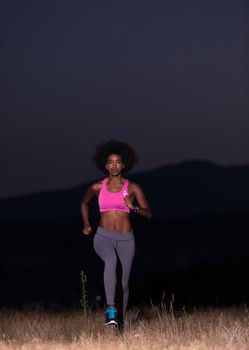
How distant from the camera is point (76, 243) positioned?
35969mm

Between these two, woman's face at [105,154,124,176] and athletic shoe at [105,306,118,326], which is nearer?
athletic shoe at [105,306,118,326]

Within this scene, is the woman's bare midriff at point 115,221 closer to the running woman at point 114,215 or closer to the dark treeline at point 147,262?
the running woman at point 114,215

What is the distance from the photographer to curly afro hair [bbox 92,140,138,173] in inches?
366

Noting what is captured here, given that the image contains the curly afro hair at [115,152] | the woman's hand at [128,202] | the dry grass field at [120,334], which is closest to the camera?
the dry grass field at [120,334]

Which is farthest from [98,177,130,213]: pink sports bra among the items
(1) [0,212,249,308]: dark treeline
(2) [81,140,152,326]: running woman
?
(1) [0,212,249,308]: dark treeline

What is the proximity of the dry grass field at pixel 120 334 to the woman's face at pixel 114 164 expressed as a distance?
1.69m

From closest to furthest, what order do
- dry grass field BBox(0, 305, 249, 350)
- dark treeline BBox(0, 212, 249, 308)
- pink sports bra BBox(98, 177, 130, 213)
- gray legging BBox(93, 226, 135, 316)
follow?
1. dry grass field BBox(0, 305, 249, 350)
2. pink sports bra BBox(98, 177, 130, 213)
3. gray legging BBox(93, 226, 135, 316)
4. dark treeline BBox(0, 212, 249, 308)

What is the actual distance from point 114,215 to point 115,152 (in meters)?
0.73

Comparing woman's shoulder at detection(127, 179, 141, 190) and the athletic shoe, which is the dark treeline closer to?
the athletic shoe

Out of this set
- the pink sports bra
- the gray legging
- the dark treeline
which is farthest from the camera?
the dark treeline

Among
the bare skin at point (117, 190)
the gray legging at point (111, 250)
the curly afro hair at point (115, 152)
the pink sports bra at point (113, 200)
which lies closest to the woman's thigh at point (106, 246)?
the gray legging at point (111, 250)

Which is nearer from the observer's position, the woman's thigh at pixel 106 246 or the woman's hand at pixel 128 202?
the woman's hand at pixel 128 202

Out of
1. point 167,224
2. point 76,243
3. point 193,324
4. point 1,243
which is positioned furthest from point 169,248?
point 193,324

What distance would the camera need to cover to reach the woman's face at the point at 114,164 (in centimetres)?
912
